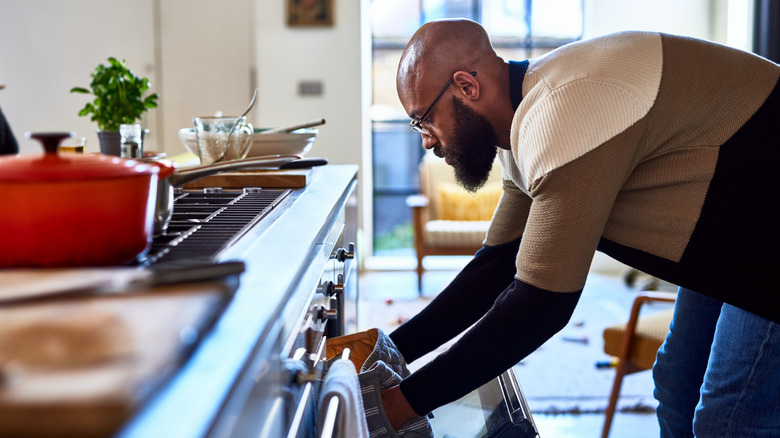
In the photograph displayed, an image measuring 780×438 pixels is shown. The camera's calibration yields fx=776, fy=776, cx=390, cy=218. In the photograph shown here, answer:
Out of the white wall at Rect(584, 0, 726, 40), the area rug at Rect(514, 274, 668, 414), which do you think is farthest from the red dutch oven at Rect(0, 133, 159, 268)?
the white wall at Rect(584, 0, 726, 40)

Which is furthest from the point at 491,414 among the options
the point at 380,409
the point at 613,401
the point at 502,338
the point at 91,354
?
the point at 613,401

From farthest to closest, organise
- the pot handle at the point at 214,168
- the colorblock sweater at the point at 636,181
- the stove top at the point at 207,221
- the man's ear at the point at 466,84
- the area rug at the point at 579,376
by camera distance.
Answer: the area rug at the point at 579,376 → the man's ear at the point at 466,84 → the colorblock sweater at the point at 636,181 → the pot handle at the point at 214,168 → the stove top at the point at 207,221

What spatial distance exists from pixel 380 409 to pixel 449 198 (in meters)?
4.05

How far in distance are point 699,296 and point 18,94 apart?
14.8 feet

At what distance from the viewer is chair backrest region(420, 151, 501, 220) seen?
4977 millimetres

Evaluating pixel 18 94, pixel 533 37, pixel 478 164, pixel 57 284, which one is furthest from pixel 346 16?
pixel 57 284

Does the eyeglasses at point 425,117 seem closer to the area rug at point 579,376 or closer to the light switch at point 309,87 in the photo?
the area rug at point 579,376

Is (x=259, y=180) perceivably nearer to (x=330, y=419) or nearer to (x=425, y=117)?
(x=425, y=117)

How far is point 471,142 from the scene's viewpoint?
1501 mm

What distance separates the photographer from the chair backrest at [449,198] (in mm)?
4977

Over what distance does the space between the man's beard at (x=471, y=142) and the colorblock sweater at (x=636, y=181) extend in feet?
0.52

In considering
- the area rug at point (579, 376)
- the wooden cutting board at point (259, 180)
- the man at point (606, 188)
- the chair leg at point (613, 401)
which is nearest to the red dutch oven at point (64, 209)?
the man at point (606, 188)

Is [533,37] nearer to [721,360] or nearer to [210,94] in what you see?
[210,94]

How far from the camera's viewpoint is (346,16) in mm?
5172
